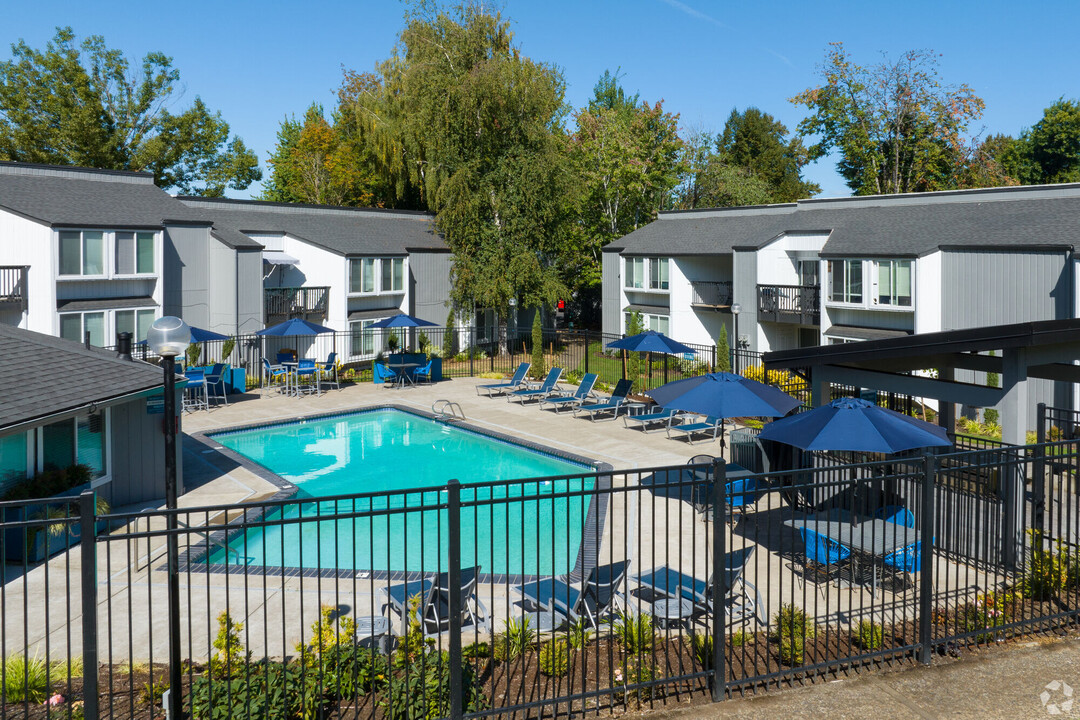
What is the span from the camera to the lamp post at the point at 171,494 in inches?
238

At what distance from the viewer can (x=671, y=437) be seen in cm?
2017

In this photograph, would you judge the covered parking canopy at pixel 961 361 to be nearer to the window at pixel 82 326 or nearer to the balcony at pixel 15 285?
the window at pixel 82 326

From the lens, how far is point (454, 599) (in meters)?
6.03

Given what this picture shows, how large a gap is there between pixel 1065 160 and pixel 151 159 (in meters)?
60.4

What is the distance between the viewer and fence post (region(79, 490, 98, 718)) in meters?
5.46

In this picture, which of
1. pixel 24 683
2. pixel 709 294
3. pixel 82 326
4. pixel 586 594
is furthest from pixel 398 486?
pixel 709 294

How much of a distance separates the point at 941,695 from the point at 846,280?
2481cm

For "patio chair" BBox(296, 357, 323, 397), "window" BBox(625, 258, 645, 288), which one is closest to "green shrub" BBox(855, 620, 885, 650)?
"patio chair" BBox(296, 357, 323, 397)

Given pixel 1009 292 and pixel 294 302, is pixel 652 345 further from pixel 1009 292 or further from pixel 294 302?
pixel 294 302

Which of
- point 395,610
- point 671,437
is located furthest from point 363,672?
point 671,437

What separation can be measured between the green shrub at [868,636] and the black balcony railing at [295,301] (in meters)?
28.0

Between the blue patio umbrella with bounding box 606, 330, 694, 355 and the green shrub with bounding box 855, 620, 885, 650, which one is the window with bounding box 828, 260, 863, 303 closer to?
the blue patio umbrella with bounding box 606, 330, 694, 355

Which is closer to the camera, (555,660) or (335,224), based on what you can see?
(555,660)

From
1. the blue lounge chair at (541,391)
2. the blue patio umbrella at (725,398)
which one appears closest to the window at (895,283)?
the blue lounge chair at (541,391)
